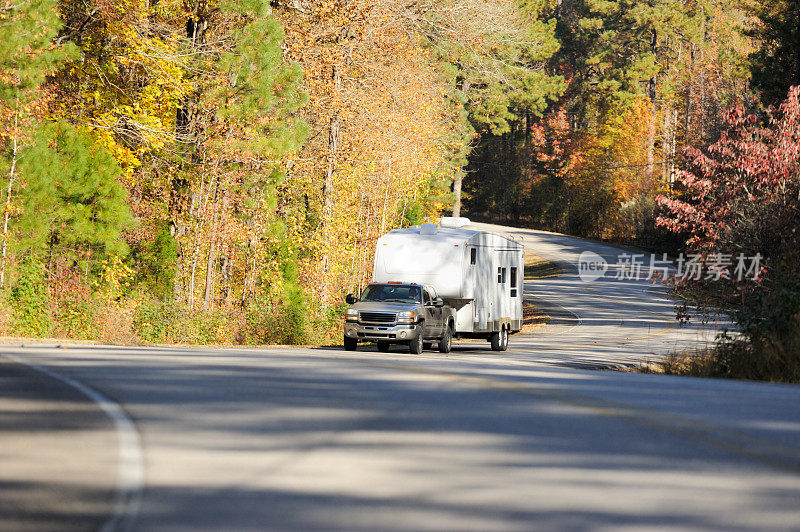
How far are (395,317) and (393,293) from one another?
1.47 meters

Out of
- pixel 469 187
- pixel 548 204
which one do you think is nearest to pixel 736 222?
pixel 548 204

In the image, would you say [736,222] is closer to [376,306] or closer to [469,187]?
[376,306]

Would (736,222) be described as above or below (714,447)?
above

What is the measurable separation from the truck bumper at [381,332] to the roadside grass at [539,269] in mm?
39367

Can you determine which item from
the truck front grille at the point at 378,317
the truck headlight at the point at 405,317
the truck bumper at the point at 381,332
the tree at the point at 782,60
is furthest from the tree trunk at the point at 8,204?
the tree at the point at 782,60

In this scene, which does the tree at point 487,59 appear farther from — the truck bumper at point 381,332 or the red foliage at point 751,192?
the truck bumper at point 381,332

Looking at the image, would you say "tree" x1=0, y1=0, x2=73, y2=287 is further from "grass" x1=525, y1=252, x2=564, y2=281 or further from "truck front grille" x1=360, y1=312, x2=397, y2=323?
"grass" x1=525, y1=252, x2=564, y2=281

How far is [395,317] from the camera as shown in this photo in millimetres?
24234

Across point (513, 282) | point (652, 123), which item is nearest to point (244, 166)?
point (513, 282)

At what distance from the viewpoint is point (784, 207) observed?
2284 centimetres

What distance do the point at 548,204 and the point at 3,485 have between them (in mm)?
85729

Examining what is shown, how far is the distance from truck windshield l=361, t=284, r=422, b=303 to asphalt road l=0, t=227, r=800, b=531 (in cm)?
1184

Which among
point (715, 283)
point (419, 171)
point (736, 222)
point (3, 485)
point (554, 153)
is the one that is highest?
point (554, 153)

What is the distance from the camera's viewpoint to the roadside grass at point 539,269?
212ft
